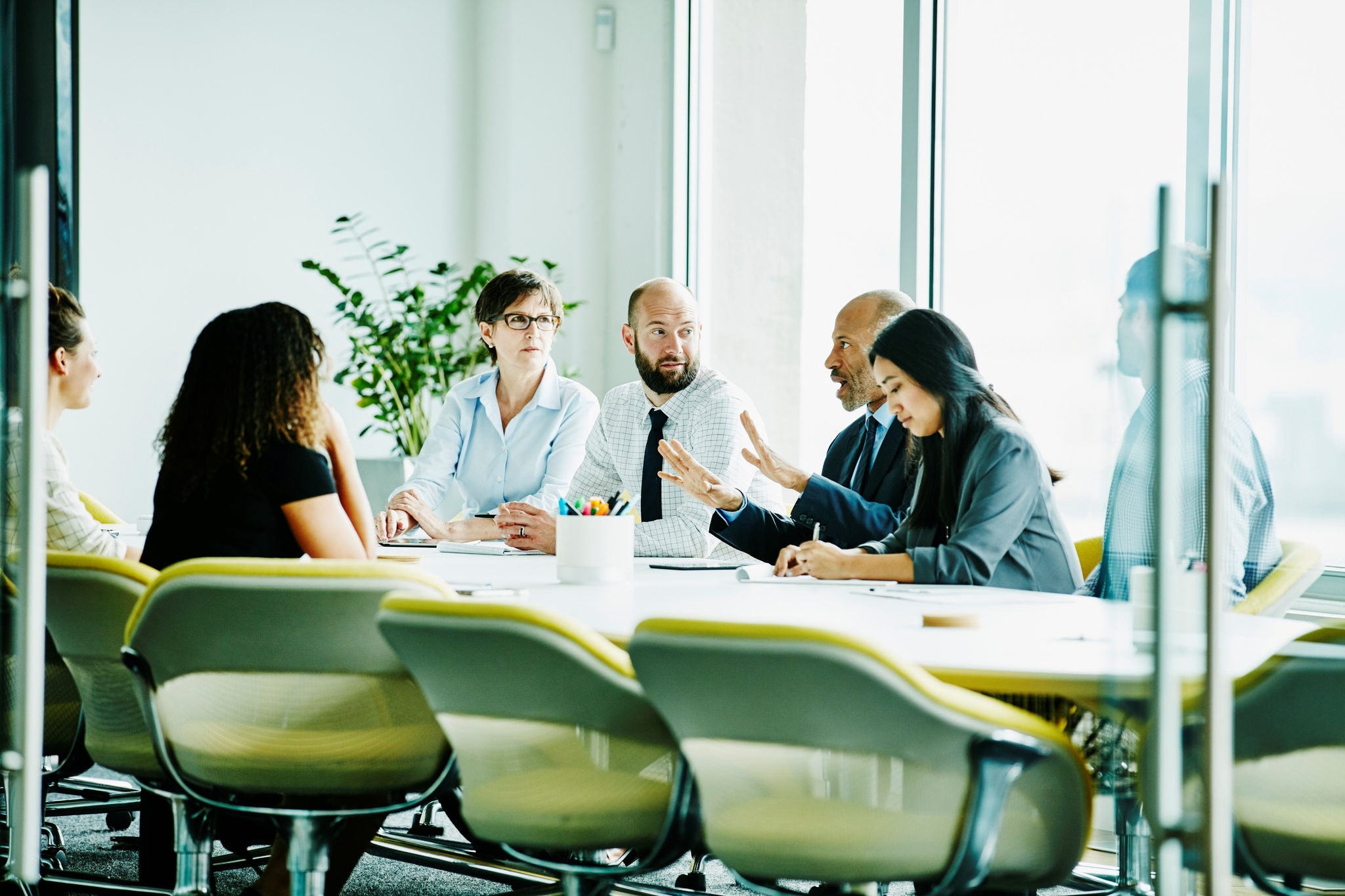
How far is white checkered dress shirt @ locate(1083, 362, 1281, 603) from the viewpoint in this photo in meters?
1.29

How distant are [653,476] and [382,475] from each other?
6.91 ft

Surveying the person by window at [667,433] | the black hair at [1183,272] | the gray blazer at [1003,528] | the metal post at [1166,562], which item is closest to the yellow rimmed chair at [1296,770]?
the metal post at [1166,562]

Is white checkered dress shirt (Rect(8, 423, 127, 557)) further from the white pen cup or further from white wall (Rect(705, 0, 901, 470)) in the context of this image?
white wall (Rect(705, 0, 901, 470))

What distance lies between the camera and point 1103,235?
1.51m

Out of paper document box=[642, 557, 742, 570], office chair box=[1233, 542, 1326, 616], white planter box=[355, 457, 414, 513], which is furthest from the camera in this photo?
white planter box=[355, 457, 414, 513]

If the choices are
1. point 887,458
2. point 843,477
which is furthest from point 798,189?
point 887,458

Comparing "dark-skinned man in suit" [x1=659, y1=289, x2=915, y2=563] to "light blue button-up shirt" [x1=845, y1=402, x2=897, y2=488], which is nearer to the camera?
"dark-skinned man in suit" [x1=659, y1=289, x2=915, y2=563]

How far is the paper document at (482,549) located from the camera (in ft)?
10.9

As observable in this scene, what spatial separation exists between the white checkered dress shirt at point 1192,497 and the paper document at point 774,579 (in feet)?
3.86

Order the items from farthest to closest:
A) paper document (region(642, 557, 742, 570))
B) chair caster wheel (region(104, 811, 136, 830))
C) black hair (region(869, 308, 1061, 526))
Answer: chair caster wheel (region(104, 811, 136, 830))
paper document (region(642, 557, 742, 570))
black hair (region(869, 308, 1061, 526))

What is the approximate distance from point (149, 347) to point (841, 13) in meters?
3.34

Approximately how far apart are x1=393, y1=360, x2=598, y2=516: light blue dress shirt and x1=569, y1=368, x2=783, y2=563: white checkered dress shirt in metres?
0.21

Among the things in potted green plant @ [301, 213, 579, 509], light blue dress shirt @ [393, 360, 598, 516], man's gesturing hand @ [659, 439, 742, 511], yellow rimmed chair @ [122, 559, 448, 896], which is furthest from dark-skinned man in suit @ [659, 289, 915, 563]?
potted green plant @ [301, 213, 579, 509]

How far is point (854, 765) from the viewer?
1.67m
